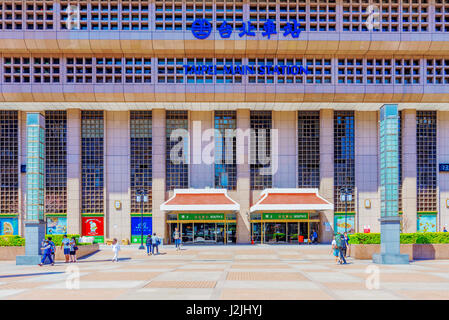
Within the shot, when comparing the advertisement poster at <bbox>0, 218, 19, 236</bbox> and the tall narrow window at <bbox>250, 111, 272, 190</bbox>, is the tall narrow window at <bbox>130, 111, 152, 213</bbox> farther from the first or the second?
the advertisement poster at <bbox>0, 218, 19, 236</bbox>

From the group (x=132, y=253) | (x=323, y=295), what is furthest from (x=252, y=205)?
(x=323, y=295)

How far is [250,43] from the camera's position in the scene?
40.1 metres

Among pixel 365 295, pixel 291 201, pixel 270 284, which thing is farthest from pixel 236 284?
pixel 291 201

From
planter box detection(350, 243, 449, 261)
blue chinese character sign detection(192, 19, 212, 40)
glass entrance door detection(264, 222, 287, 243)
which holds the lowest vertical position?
glass entrance door detection(264, 222, 287, 243)

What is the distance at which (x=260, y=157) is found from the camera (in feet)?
142

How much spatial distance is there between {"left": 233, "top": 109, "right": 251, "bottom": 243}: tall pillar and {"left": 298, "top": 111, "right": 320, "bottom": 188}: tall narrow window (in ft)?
17.5

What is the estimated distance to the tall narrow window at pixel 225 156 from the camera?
43188 mm

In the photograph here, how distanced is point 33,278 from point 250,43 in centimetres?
2859

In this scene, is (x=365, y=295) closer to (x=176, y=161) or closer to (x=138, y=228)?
(x=176, y=161)

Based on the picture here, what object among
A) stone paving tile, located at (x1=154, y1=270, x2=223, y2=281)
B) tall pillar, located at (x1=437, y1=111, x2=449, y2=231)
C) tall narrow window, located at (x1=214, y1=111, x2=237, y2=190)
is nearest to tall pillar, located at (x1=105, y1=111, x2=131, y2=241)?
tall narrow window, located at (x1=214, y1=111, x2=237, y2=190)

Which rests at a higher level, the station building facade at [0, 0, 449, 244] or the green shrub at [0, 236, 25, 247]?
the station building facade at [0, 0, 449, 244]

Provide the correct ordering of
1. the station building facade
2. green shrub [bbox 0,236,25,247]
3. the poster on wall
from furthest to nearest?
the poster on wall < the station building facade < green shrub [bbox 0,236,25,247]

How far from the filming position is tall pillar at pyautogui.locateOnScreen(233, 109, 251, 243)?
42.6m

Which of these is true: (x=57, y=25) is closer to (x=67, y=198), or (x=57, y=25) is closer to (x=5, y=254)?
(x=67, y=198)
